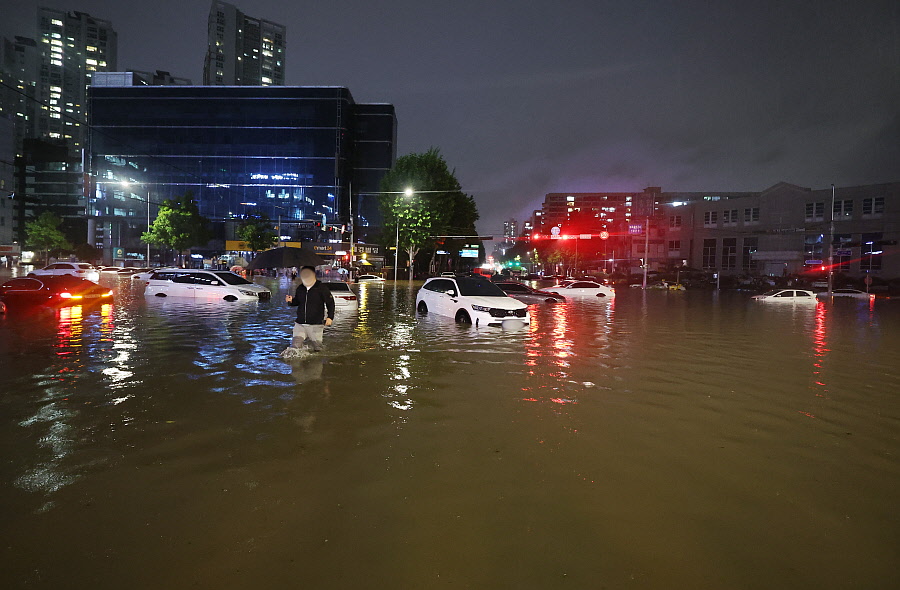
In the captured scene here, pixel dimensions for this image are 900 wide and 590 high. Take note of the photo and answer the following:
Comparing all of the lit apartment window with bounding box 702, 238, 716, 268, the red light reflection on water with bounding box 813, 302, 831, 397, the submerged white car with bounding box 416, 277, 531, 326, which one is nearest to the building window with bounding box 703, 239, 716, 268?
the lit apartment window with bounding box 702, 238, 716, 268

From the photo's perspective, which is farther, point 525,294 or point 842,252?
point 842,252

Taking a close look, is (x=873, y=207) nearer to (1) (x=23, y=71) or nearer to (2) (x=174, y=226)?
(2) (x=174, y=226)

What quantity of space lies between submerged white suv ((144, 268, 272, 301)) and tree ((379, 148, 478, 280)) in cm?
3256

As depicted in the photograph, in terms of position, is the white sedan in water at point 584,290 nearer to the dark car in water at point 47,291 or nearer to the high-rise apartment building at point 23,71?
the dark car in water at point 47,291

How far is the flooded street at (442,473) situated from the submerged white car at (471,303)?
552 cm

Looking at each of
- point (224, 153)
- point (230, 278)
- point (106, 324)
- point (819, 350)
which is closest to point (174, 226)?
point (224, 153)

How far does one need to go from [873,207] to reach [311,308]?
7241 cm

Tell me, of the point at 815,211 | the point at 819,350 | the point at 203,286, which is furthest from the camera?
the point at 815,211

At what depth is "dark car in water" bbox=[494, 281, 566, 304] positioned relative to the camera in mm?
32175

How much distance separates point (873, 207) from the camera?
62.2 metres

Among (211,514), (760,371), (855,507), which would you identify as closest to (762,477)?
(855,507)

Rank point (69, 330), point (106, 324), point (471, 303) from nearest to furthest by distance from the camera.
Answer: point (69, 330)
point (106, 324)
point (471, 303)

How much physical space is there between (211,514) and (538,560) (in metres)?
2.36

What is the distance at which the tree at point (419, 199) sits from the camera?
6009 cm
